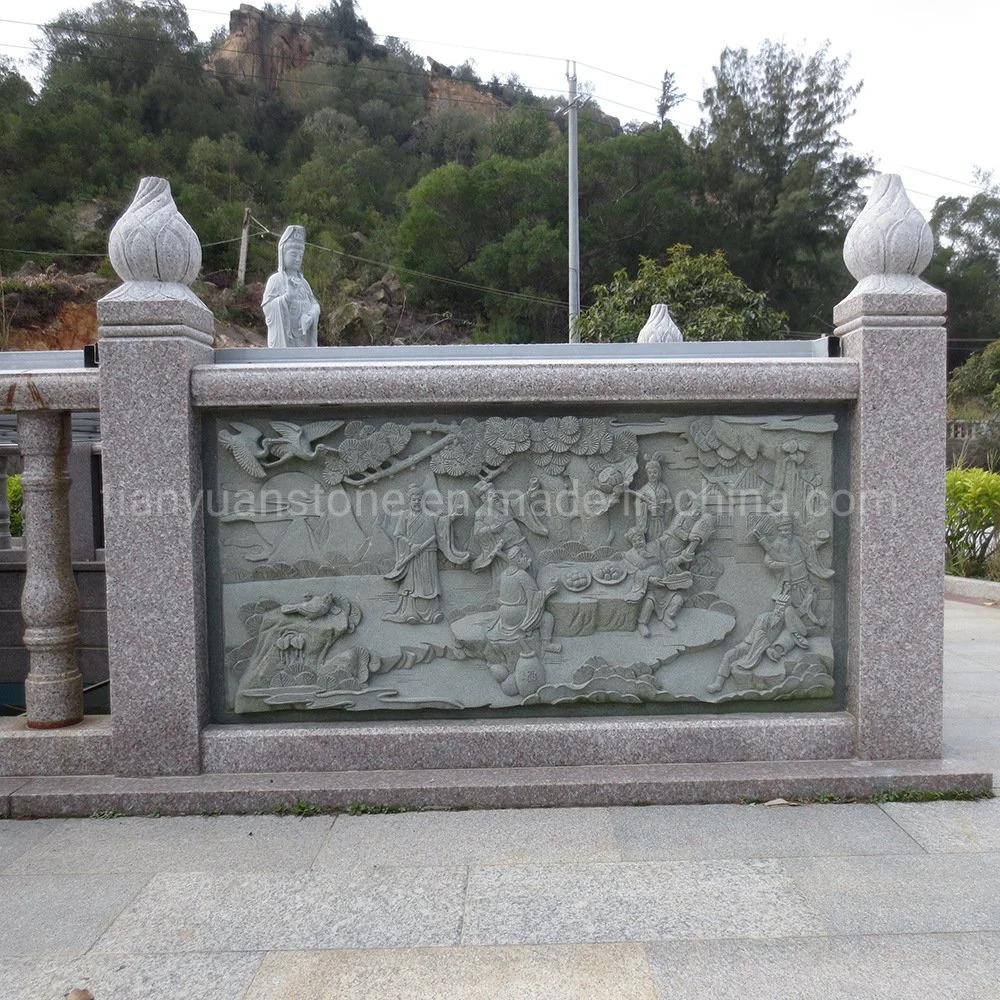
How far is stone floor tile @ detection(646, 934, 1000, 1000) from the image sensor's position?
274cm

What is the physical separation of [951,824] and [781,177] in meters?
43.0

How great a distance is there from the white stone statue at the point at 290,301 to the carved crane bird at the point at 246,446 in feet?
17.0

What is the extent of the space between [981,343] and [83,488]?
43770 millimetres

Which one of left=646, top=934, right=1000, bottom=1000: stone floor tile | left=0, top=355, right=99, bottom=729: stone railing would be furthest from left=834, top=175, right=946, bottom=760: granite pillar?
left=0, top=355, right=99, bottom=729: stone railing

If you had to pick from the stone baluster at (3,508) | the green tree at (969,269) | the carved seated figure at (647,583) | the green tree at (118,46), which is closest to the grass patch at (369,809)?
the carved seated figure at (647,583)

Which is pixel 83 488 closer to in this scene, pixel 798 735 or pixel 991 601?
pixel 798 735

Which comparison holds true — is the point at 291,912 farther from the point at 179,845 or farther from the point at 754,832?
the point at 754,832

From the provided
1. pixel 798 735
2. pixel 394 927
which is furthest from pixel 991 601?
pixel 394 927

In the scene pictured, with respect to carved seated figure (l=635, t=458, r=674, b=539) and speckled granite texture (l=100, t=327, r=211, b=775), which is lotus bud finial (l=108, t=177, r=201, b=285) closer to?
speckled granite texture (l=100, t=327, r=211, b=775)

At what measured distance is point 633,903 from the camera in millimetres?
3297

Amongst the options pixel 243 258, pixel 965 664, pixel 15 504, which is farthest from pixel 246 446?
pixel 243 258

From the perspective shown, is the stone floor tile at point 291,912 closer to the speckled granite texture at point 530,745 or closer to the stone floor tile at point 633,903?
A: the stone floor tile at point 633,903

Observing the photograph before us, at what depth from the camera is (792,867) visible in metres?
3.56

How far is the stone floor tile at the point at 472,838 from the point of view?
370cm
